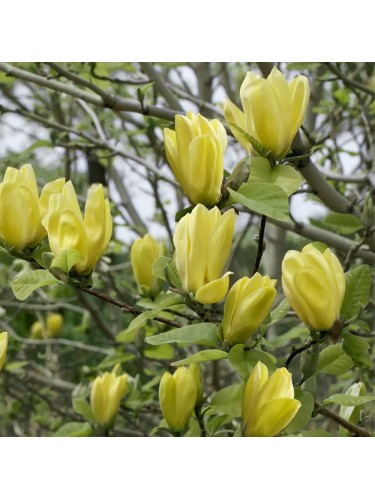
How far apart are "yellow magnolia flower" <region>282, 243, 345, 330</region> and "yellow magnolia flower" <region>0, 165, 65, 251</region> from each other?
199mm

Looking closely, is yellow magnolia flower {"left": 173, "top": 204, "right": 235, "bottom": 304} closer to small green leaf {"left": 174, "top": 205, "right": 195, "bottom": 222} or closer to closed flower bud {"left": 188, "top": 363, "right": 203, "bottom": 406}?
small green leaf {"left": 174, "top": 205, "right": 195, "bottom": 222}

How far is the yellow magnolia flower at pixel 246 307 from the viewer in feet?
1.48

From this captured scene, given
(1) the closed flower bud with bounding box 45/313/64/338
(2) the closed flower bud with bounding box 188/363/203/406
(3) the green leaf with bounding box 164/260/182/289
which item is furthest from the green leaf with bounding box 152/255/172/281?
(1) the closed flower bud with bounding box 45/313/64/338

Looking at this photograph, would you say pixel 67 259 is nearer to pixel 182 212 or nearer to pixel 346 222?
pixel 182 212

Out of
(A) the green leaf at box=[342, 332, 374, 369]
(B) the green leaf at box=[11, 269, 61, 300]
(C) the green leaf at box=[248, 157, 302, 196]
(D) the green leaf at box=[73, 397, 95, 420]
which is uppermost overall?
(C) the green leaf at box=[248, 157, 302, 196]

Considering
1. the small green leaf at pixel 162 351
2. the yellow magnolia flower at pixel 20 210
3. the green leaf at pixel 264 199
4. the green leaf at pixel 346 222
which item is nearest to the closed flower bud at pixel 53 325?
the small green leaf at pixel 162 351

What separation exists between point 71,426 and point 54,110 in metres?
1.07

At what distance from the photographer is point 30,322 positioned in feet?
8.51

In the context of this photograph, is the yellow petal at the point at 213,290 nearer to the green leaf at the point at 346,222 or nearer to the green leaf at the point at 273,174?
the green leaf at the point at 273,174

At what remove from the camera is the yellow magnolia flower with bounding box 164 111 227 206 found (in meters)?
0.48

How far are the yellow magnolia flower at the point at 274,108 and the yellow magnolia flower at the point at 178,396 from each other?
0.71 feet

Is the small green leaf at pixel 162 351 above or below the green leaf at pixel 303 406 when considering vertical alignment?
below

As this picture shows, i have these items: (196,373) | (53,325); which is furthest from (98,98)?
(53,325)
